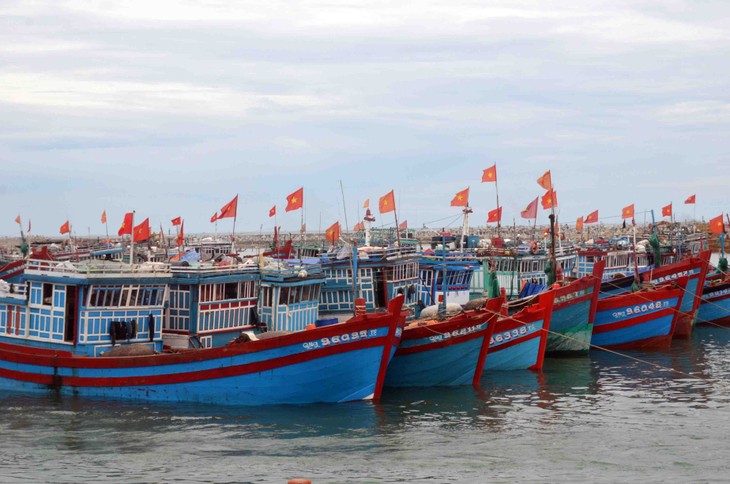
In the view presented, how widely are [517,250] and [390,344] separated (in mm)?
25810

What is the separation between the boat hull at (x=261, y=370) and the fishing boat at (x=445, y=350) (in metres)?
3.24

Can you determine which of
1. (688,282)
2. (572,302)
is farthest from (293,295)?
(688,282)

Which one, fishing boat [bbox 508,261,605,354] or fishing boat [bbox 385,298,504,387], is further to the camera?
fishing boat [bbox 508,261,605,354]

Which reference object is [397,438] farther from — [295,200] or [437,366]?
[295,200]

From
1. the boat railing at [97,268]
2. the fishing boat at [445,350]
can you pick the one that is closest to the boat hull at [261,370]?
the boat railing at [97,268]

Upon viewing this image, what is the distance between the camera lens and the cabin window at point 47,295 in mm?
35938

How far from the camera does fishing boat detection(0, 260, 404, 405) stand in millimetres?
33312

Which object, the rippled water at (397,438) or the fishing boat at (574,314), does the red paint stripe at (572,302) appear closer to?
the fishing boat at (574,314)

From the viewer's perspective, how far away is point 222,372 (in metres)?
33.6

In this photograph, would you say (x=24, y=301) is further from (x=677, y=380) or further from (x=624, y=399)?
(x=677, y=380)

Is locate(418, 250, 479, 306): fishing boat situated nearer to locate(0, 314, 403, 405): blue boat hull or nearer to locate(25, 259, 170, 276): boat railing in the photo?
locate(0, 314, 403, 405): blue boat hull

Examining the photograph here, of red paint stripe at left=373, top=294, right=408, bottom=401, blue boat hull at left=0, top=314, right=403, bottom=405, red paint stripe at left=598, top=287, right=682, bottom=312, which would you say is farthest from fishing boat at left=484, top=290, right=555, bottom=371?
red paint stripe at left=598, top=287, right=682, bottom=312

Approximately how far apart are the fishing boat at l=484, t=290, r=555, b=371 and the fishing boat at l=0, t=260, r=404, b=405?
7612mm

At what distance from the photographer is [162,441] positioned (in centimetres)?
2950
